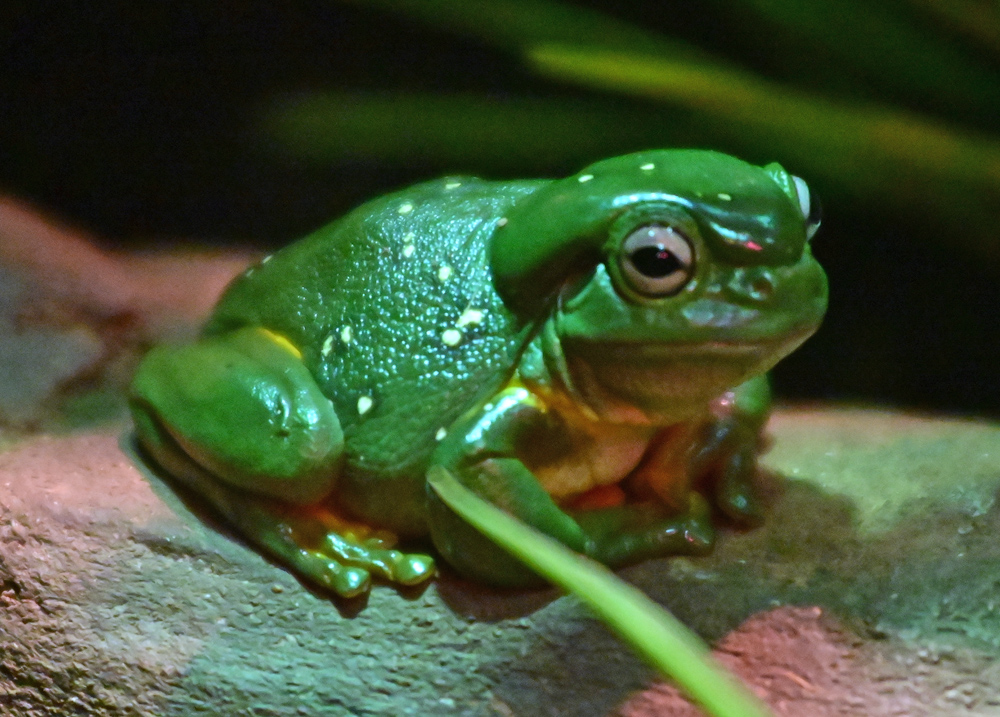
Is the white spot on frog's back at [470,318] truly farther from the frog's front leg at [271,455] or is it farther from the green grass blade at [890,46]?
the green grass blade at [890,46]

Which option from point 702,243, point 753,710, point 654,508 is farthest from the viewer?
point 654,508

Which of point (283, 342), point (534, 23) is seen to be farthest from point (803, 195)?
point (283, 342)

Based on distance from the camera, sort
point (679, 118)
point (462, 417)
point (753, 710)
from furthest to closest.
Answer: point (679, 118)
point (462, 417)
point (753, 710)

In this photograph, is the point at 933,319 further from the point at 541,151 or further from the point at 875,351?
the point at 541,151

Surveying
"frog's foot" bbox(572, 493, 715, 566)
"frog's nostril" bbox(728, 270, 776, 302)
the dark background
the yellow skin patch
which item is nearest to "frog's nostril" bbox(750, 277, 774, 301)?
"frog's nostril" bbox(728, 270, 776, 302)

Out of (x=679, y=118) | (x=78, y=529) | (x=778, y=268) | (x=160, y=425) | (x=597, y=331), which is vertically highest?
(x=679, y=118)

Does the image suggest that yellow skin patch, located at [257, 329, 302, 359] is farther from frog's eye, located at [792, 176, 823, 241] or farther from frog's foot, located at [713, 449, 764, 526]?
frog's eye, located at [792, 176, 823, 241]

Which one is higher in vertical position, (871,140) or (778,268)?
(871,140)

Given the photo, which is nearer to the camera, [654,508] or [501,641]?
[501,641]

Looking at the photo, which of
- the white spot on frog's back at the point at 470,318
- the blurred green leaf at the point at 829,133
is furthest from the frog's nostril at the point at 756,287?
the white spot on frog's back at the point at 470,318

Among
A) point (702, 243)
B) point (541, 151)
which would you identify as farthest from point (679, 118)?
point (702, 243)
